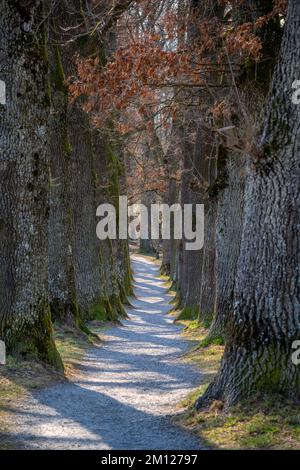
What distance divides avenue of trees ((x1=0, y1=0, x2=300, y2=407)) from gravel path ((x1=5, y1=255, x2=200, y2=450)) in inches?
40.1

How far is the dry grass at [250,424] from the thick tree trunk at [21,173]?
386cm

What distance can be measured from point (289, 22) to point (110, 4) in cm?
510

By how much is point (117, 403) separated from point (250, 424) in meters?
3.25

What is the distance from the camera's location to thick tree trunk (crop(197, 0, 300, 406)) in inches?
324

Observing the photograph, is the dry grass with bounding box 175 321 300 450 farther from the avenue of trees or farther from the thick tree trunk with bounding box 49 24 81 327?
the thick tree trunk with bounding box 49 24 81 327

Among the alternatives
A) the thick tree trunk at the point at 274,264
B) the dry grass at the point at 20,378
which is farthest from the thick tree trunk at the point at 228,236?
the thick tree trunk at the point at 274,264

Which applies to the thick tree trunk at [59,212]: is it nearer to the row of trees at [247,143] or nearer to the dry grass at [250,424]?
the row of trees at [247,143]

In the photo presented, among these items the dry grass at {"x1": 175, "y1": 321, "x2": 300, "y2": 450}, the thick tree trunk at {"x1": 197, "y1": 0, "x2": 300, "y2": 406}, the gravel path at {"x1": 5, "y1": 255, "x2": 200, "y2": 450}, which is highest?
the thick tree trunk at {"x1": 197, "y1": 0, "x2": 300, "y2": 406}

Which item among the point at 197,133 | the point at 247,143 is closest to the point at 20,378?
the point at 247,143

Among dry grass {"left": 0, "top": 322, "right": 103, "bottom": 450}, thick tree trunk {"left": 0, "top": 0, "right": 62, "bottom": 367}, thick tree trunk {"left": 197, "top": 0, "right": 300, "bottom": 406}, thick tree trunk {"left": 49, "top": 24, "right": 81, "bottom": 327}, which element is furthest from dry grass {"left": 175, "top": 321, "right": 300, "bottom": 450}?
thick tree trunk {"left": 49, "top": 24, "right": 81, "bottom": 327}

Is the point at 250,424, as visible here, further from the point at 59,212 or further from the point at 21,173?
the point at 59,212

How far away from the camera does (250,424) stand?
7.72 meters

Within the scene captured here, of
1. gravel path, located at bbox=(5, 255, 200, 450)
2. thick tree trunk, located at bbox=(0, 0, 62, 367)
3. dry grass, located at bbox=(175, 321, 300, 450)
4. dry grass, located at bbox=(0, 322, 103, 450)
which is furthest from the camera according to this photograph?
thick tree trunk, located at bbox=(0, 0, 62, 367)
